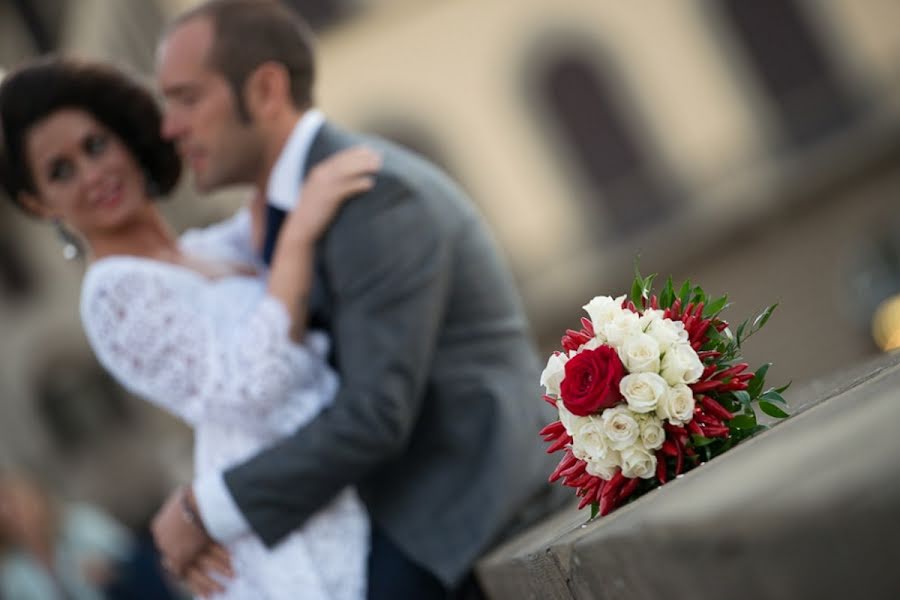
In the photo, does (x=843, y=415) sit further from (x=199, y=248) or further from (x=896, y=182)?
(x=896, y=182)

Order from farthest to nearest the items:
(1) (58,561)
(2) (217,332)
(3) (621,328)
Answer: (1) (58,561) < (2) (217,332) < (3) (621,328)

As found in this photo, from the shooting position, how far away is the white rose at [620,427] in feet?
9.61

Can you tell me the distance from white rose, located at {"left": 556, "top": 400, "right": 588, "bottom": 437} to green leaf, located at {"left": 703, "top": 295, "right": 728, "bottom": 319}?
33 cm

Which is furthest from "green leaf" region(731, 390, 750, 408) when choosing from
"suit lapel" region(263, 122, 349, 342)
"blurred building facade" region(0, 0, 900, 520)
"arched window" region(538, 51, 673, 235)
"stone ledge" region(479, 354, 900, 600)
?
"arched window" region(538, 51, 673, 235)

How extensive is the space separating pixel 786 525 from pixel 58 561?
729cm

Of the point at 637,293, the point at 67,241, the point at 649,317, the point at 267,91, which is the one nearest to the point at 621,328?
the point at 649,317

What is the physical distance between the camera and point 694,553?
5.75 feet

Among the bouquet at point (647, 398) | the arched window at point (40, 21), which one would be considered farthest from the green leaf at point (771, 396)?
the arched window at point (40, 21)

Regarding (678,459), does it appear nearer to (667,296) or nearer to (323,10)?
(667,296)

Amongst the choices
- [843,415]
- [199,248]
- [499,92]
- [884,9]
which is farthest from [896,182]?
[843,415]

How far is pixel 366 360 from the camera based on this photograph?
12.6ft

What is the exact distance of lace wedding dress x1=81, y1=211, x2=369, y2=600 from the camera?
12.8ft

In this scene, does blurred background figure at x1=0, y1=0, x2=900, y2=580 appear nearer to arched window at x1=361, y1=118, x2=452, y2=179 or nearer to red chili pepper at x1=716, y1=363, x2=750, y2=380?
arched window at x1=361, y1=118, x2=452, y2=179

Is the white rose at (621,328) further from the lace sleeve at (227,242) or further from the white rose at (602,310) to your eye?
the lace sleeve at (227,242)
